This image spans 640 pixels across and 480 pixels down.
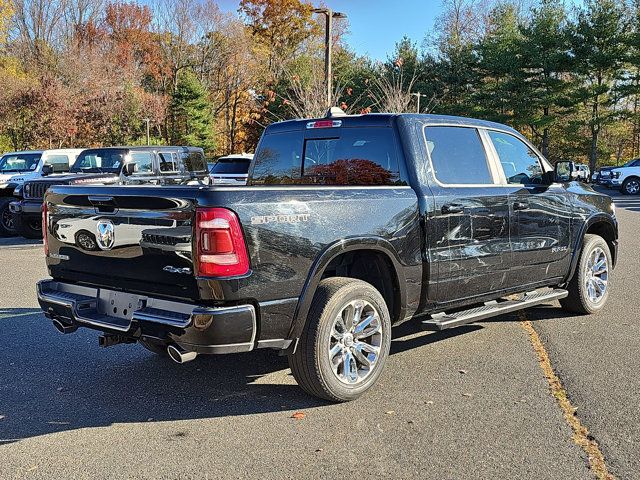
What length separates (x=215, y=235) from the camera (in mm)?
3680

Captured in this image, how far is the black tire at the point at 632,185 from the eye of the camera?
29891mm

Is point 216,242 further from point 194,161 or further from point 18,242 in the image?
point 18,242

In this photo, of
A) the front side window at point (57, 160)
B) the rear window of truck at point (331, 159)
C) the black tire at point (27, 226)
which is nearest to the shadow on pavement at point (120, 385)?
the rear window of truck at point (331, 159)

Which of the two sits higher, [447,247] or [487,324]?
[447,247]

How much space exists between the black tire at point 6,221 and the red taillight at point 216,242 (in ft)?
40.6

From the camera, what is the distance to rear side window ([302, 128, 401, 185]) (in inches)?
198

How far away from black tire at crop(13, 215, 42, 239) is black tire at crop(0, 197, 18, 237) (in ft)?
3.25

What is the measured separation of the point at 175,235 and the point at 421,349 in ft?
8.66

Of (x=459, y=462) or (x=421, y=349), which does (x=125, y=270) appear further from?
(x=421, y=349)

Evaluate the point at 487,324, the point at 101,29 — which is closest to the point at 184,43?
the point at 101,29

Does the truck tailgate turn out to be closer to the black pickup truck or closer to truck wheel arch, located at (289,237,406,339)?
the black pickup truck

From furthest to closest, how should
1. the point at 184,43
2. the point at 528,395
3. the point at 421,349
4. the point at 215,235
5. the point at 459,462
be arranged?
the point at 184,43, the point at 421,349, the point at 528,395, the point at 215,235, the point at 459,462

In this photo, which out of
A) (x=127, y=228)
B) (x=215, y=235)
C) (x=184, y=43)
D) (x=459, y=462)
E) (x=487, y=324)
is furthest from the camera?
(x=184, y=43)

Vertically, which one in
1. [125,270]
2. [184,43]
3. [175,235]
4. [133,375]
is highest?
[184,43]
